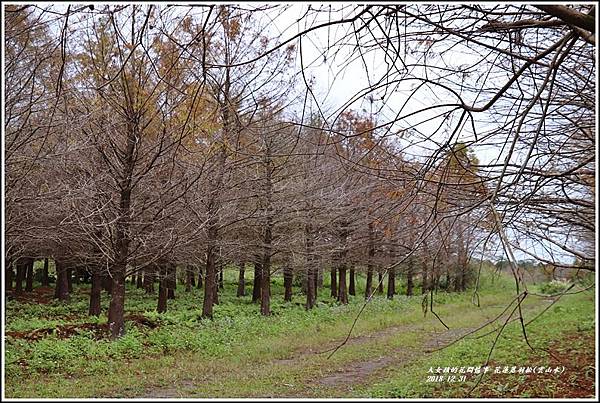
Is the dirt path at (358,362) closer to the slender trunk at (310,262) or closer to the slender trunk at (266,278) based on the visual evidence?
the slender trunk at (310,262)

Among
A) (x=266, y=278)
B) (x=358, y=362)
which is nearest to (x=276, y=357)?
(x=358, y=362)

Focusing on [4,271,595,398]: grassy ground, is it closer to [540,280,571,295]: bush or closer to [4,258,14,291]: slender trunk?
[540,280,571,295]: bush

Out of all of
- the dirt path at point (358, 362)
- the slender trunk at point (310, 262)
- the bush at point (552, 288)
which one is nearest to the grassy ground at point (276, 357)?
the dirt path at point (358, 362)

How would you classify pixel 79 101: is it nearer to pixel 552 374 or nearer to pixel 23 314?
pixel 552 374

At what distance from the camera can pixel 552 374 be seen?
22.9 feet

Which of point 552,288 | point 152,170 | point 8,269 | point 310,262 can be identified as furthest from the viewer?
point 310,262

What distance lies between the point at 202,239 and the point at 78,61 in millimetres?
5686

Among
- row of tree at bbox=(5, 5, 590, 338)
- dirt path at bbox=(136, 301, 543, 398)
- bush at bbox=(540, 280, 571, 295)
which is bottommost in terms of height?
dirt path at bbox=(136, 301, 543, 398)

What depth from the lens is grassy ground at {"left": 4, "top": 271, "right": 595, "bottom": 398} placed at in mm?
7359

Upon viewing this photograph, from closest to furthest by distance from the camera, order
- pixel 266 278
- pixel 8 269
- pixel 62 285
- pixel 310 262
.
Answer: pixel 8 269
pixel 266 278
pixel 310 262
pixel 62 285

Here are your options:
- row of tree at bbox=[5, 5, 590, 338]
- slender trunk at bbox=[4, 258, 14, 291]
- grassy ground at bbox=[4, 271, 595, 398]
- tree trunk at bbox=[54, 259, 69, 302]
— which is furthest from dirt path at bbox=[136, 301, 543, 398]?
tree trunk at bbox=[54, 259, 69, 302]

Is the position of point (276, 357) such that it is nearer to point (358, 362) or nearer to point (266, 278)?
point (358, 362)

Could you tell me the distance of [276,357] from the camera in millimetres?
11102

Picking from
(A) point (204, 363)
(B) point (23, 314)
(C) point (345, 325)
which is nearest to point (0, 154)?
(A) point (204, 363)
